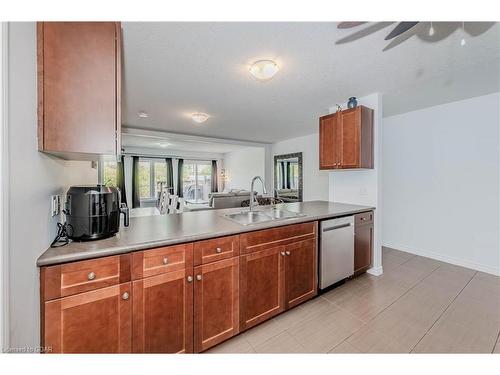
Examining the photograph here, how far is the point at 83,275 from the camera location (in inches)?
40.8

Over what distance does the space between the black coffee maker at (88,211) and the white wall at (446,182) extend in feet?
13.6

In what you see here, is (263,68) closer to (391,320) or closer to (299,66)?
(299,66)

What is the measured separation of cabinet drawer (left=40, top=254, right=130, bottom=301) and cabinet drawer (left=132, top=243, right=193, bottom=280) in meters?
0.05

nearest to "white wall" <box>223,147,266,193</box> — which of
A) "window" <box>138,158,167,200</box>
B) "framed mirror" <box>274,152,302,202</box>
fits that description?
"framed mirror" <box>274,152,302,202</box>

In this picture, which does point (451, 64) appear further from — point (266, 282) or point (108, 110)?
point (108, 110)

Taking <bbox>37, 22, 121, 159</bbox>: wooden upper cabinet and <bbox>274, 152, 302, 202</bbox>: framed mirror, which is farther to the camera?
<bbox>274, 152, 302, 202</bbox>: framed mirror

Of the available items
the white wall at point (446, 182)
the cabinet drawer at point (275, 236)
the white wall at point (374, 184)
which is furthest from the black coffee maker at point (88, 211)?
the white wall at point (446, 182)

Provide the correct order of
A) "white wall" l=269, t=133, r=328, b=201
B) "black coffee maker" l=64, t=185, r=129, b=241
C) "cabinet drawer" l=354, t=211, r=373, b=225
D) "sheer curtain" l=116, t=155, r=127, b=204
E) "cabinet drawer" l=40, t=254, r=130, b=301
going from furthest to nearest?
"sheer curtain" l=116, t=155, r=127, b=204 < "white wall" l=269, t=133, r=328, b=201 < "cabinet drawer" l=354, t=211, r=373, b=225 < "black coffee maker" l=64, t=185, r=129, b=241 < "cabinet drawer" l=40, t=254, r=130, b=301

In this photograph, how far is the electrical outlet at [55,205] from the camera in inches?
45.8

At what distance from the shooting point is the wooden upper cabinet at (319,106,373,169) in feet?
8.27

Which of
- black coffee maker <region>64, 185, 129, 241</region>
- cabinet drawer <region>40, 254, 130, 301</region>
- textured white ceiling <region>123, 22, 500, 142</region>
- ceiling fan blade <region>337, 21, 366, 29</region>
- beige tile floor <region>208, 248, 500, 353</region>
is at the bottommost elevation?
beige tile floor <region>208, 248, 500, 353</region>

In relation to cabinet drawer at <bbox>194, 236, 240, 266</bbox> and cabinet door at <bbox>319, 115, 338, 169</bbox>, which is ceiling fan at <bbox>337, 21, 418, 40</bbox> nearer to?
cabinet door at <bbox>319, 115, 338, 169</bbox>

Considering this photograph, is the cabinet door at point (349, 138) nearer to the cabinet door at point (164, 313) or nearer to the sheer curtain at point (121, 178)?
the cabinet door at point (164, 313)

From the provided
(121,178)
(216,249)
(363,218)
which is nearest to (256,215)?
(216,249)
